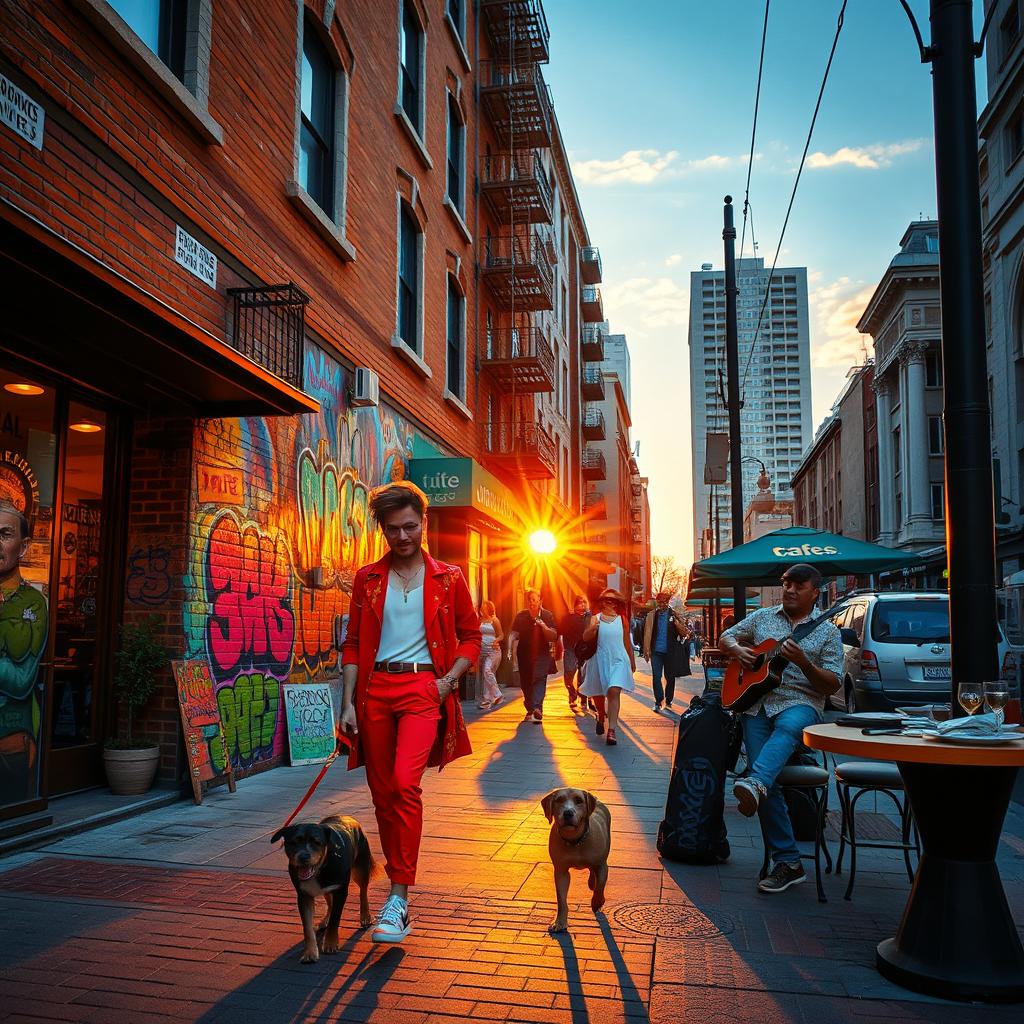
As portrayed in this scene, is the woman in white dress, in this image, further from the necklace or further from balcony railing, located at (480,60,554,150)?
balcony railing, located at (480,60,554,150)

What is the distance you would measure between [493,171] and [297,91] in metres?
12.1

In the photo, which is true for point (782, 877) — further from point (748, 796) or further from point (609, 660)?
point (609, 660)

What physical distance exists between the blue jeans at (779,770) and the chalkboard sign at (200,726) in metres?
4.26

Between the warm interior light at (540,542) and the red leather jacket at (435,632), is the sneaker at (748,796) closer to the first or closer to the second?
the red leather jacket at (435,632)

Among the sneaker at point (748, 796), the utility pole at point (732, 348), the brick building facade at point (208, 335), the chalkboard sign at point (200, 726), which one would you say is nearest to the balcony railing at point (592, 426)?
the utility pole at point (732, 348)

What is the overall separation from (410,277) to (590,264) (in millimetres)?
29363

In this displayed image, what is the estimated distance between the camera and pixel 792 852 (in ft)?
17.5

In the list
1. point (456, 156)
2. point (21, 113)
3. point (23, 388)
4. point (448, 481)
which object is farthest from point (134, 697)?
point (456, 156)

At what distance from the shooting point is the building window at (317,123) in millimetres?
10328

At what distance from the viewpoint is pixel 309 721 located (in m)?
9.50

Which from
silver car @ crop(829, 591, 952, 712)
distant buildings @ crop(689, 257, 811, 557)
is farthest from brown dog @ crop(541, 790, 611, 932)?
distant buildings @ crop(689, 257, 811, 557)

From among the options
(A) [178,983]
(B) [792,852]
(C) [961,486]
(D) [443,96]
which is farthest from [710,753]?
(D) [443,96]

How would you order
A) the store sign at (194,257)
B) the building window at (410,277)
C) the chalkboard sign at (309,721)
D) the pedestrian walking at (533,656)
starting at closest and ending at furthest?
the store sign at (194,257) < the chalkboard sign at (309,721) < the pedestrian walking at (533,656) < the building window at (410,277)

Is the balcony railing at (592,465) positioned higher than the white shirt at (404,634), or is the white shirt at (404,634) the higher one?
the balcony railing at (592,465)
